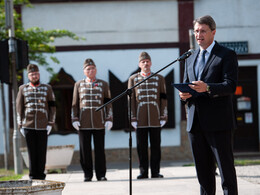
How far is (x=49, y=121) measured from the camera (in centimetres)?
Answer: 955

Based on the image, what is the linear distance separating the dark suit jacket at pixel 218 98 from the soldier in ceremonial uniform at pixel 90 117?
14.2ft

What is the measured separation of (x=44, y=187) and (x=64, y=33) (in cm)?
957

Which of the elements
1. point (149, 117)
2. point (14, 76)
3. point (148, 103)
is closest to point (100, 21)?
point (14, 76)

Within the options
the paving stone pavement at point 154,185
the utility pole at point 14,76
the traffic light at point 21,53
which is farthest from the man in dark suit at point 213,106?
the utility pole at point 14,76

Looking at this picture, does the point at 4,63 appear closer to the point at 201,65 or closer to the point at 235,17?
the point at 201,65

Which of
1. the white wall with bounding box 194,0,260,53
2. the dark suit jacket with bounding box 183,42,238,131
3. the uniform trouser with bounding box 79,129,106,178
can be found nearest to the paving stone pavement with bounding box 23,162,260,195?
the uniform trouser with bounding box 79,129,106,178

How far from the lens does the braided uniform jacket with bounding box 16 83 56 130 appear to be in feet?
30.8

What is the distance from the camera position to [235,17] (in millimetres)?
16625

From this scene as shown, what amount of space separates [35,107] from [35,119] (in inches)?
8.6

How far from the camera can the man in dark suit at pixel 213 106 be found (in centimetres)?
524

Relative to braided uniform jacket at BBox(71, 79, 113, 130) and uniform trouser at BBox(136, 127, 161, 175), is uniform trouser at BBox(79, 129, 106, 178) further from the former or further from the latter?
uniform trouser at BBox(136, 127, 161, 175)

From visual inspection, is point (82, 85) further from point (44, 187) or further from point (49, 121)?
point (44, 187)

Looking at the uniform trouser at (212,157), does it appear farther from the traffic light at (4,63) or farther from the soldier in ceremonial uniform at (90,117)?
the traffic light at (4,63)

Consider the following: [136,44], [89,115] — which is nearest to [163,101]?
[89,115]
